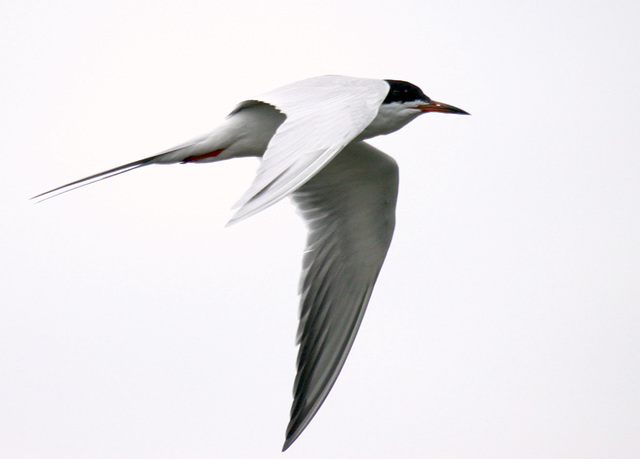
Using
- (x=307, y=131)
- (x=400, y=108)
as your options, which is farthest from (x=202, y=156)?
(x=307, y=131)

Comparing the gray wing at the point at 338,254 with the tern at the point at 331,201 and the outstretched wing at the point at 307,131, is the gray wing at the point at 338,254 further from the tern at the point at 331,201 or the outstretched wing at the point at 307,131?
the outstretched wing at the point at 307,131

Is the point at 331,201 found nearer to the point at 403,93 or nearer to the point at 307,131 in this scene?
the point at 403,93

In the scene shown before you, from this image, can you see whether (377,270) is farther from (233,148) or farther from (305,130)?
(305,130)

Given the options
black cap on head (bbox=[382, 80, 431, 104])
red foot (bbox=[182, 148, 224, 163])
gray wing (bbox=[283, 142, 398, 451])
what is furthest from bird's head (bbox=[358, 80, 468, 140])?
red foot (bbox=[182, 148, 224, 163])

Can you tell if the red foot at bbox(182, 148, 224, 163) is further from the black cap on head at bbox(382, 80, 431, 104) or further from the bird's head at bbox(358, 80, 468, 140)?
the black cap on head at bbox(382, 80, 431, 104)

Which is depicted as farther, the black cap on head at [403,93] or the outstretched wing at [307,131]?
the black cap on head at [403,93]

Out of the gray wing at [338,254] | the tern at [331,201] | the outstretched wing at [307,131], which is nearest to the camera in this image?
the outstretched wing at [307,131]

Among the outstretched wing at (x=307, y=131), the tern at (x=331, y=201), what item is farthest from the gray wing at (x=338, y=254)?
the outstretched wing at (x=307, y=131)

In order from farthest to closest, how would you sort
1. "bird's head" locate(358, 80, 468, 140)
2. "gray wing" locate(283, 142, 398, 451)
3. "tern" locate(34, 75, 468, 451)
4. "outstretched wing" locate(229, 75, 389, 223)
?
"gray wing" locate(283, 142, 398, 451) → "bird's head" locate(358, 80, 468, 140) → "tern" locate(34, 75, 468, 451) → "outstretched wing" locate(229, 75, 389, 223)

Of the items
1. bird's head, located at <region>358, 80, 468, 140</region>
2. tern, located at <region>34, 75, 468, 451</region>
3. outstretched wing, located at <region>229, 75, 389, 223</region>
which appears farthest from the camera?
bird's head, located at <region>358, 80, 468, 140</region>
